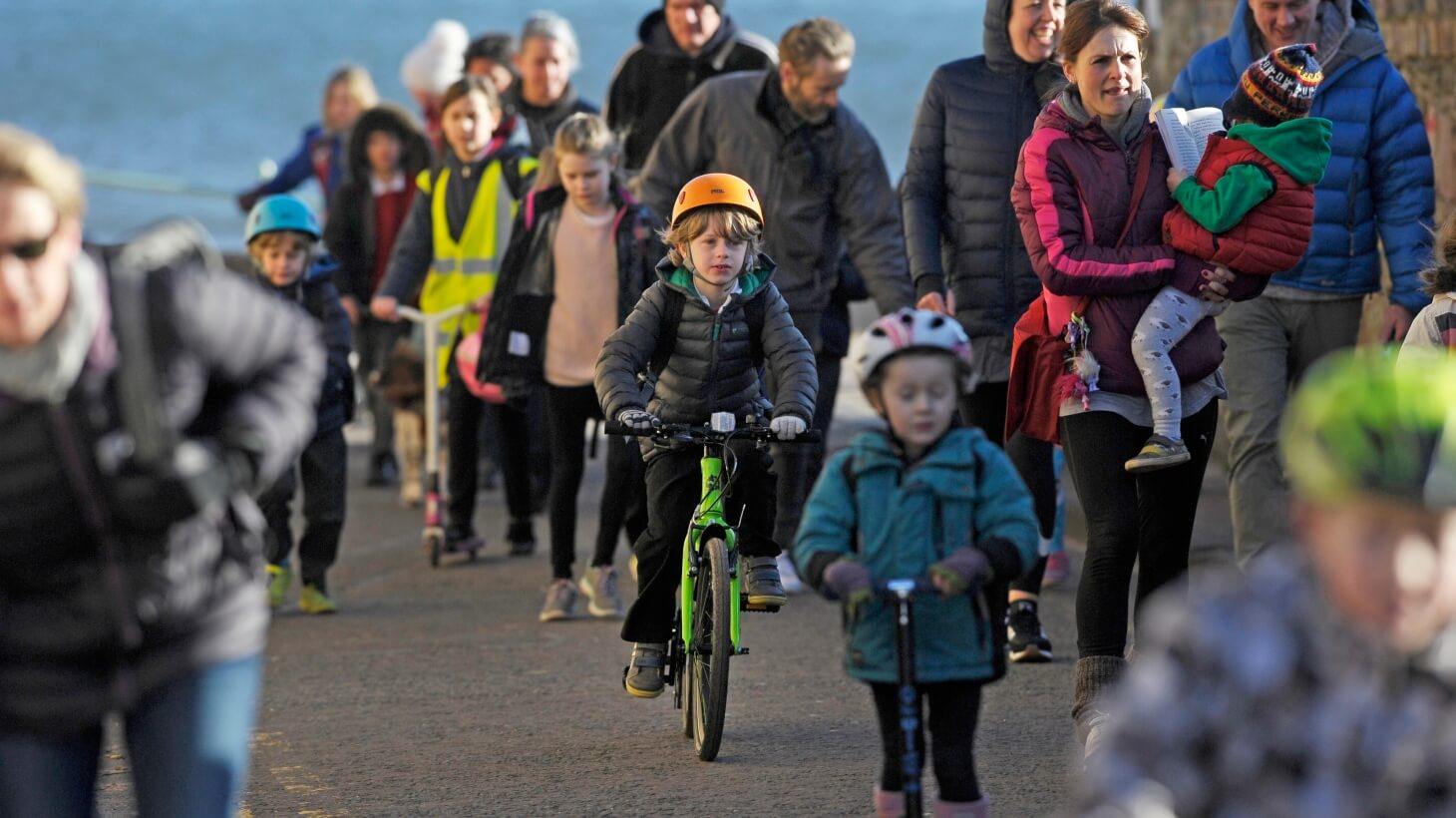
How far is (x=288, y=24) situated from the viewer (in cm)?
8681

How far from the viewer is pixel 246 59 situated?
3174 inches

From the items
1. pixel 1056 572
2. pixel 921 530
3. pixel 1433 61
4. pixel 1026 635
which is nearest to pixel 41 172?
pixel 921 530

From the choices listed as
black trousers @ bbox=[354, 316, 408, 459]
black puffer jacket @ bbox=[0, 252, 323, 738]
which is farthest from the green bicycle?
black trousers @ bbox=[354, 316, 408, 459]

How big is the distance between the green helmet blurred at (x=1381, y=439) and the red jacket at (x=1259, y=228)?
3159 millimetres

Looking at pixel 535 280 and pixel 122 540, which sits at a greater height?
pixel 535 280

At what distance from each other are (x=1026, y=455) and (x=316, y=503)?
306cm

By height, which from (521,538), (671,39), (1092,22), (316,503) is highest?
(671,39)

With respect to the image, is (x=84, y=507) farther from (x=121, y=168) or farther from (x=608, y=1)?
(x=608, y=1)

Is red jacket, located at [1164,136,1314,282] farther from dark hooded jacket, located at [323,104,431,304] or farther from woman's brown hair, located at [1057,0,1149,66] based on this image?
dark hooded jacket, located at [323,104,431,304]

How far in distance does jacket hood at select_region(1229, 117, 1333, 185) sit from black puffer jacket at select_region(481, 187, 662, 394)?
354 centimetres

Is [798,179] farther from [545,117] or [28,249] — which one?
[28,249]

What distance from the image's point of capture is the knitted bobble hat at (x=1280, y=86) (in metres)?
6.58

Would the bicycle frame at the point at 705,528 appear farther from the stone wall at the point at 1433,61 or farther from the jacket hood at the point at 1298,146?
the stone wall at the point at 1433,61

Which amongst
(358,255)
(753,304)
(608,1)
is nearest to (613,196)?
(753,304)
